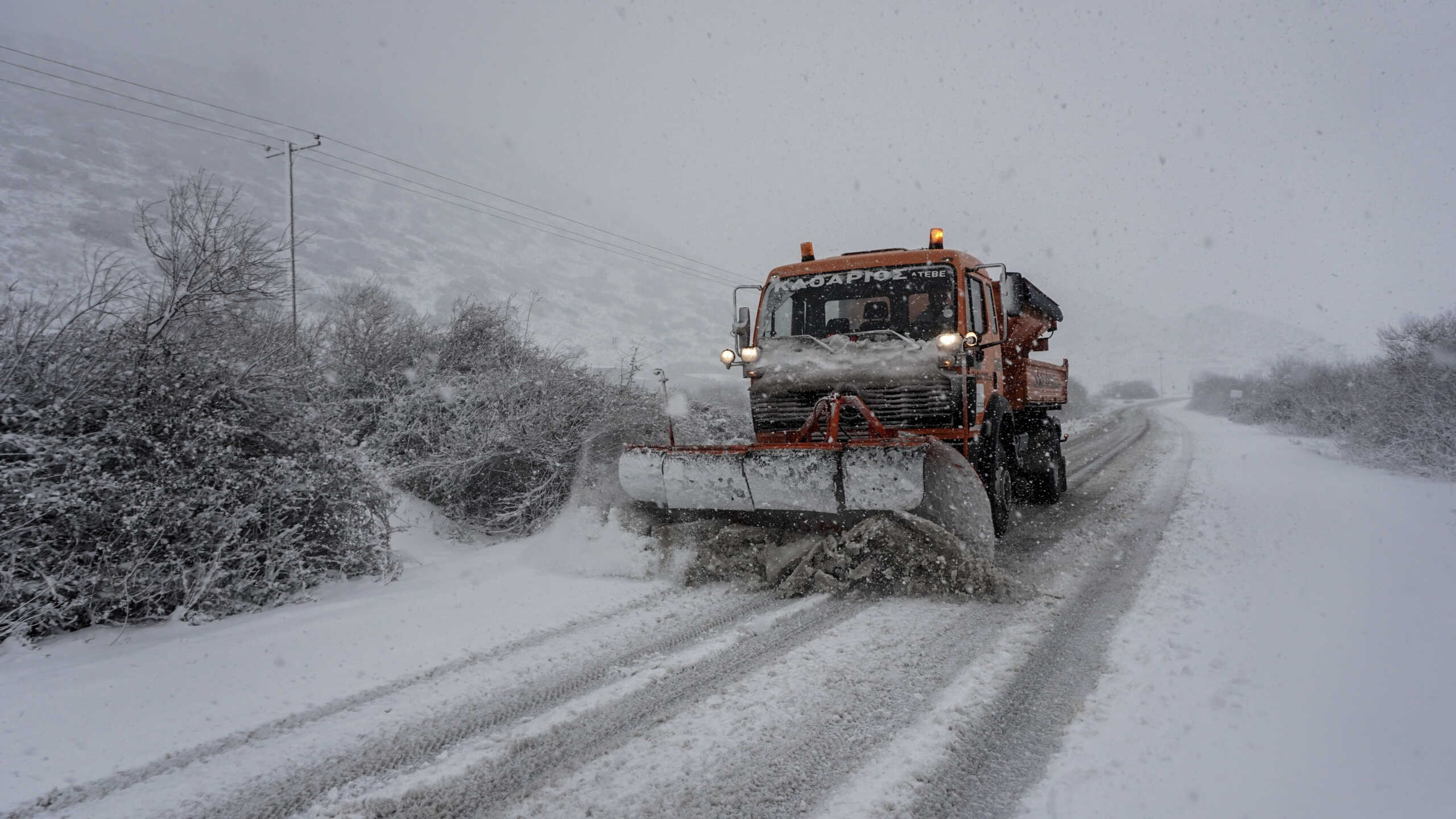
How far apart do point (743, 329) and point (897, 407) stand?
1.70 metres

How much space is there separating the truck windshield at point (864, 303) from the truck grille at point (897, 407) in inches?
21.8

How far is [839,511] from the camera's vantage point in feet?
15.8

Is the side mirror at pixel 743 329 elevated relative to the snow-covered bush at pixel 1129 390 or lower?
lower

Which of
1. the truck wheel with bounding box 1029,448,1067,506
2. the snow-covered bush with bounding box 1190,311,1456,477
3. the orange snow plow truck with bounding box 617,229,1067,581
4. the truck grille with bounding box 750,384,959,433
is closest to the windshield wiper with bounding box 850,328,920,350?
the orange snow plow truck with bounding box 617,229,1067,581

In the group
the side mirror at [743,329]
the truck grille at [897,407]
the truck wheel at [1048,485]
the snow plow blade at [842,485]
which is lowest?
the truck wheel at [1048,485]

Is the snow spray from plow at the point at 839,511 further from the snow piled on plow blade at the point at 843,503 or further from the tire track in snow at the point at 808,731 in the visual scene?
the tire track in snow at the point at 808,731

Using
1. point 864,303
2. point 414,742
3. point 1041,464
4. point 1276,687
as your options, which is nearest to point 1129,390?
point 1041,464

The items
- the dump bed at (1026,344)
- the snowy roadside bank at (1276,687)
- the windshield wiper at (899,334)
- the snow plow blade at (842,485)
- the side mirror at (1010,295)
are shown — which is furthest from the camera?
the dump bed at (1026,344)

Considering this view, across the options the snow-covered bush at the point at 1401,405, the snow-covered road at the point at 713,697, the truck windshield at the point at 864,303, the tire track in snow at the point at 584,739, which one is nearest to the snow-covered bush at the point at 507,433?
the snow-covered road at the point at 713,697

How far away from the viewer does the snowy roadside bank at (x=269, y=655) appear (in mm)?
2803

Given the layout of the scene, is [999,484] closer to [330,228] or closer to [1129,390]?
[330,228]

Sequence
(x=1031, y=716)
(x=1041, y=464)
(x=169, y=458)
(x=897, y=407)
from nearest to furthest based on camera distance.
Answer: (x=1031, y=716) → (x=169, y=458) → (x=897, y=407) → (x=1041, y=464)

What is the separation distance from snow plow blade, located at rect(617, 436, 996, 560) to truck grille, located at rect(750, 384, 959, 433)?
585 millimetres

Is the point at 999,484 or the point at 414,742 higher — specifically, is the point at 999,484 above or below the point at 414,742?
above
